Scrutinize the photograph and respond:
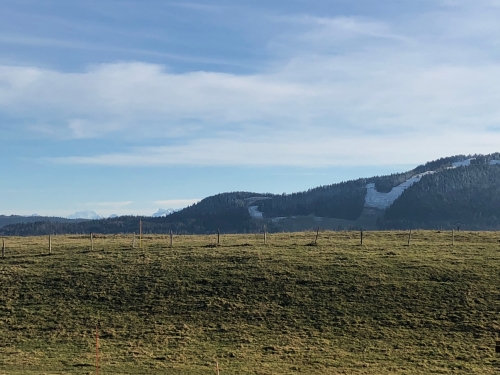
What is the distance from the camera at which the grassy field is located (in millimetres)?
26703

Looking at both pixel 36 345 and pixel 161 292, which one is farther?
pixel 161 292

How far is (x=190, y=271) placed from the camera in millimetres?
42875

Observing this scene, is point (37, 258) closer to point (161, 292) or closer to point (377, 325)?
point (161, 292)

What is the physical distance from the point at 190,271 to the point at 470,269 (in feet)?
74.3

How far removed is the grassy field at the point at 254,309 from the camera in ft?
87.6

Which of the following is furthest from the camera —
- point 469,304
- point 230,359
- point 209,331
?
point 469,304

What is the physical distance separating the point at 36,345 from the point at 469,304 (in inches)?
1083

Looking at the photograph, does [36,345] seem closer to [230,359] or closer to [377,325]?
[230,359]

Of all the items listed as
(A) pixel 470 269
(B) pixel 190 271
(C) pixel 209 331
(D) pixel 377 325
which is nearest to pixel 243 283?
(B) pixel 190 271

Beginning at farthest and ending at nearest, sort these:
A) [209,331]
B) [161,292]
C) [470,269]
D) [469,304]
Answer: [470,269]
[161,292]
[469,304]
[209,331]

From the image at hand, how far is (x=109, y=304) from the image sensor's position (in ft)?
121

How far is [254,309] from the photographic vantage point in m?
35.2

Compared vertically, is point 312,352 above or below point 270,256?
below

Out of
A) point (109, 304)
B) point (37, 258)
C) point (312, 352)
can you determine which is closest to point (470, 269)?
point (312, 352)
